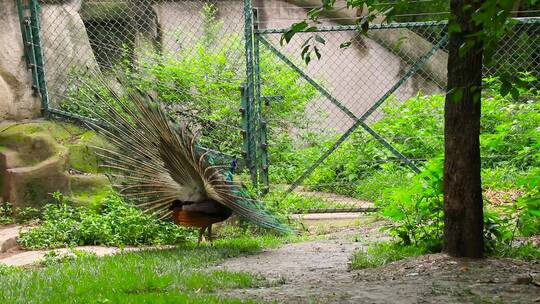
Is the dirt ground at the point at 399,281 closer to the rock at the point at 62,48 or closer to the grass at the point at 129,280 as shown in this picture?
the grass at the point at 129,280

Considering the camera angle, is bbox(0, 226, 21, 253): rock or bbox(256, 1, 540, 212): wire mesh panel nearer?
bbox(0, 226, 21, 253): rock

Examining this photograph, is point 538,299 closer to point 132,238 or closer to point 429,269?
point 429,269

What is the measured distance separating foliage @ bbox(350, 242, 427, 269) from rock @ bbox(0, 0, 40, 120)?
6047 mm

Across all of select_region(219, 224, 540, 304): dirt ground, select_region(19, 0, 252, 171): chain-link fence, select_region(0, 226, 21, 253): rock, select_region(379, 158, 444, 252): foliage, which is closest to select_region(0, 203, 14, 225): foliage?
select_region(0, 226, 21, 253): rock

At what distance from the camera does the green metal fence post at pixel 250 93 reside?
975 centimetres

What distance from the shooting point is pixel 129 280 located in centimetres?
546

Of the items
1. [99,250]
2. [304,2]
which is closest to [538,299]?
[99,250]

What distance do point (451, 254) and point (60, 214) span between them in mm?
5322

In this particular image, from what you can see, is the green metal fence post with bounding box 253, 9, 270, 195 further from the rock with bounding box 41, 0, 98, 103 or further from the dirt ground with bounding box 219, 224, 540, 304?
the dirt ground with bounding box 219, 224, 540, 304

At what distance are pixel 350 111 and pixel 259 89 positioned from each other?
4.63 ft

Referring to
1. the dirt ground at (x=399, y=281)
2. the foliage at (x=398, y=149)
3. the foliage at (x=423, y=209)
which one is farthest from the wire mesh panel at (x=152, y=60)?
the dirt ground at (x=399, y=281)

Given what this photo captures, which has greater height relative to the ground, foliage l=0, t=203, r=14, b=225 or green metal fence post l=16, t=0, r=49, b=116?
green metal fence post l=16, t=0, r=49, b=116

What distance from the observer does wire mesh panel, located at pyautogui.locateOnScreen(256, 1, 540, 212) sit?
9914 millimetres

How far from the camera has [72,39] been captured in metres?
11.5
